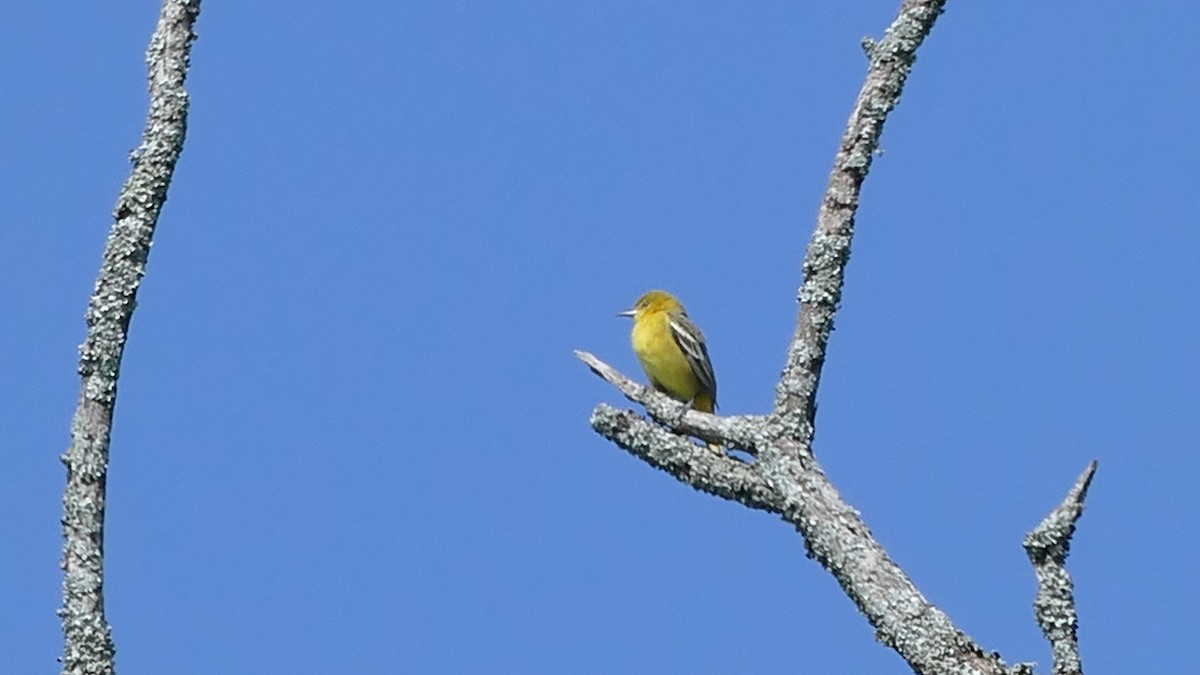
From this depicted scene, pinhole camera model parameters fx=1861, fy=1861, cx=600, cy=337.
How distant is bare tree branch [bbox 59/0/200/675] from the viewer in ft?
19.2

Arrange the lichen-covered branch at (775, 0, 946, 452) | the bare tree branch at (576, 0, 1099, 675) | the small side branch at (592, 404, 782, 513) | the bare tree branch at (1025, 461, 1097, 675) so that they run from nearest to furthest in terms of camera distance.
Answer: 1. the bare tree branch at (1025, 461, 1097, 675)
2. the bare tree branch at (576, 0, 1099, 675)
3. the small side branch at (592, 404, 782, 513)
4. the lichen-covered branch at (775, 0, 946, 452)

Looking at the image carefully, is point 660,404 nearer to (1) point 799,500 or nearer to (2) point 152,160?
(1) point 799,500

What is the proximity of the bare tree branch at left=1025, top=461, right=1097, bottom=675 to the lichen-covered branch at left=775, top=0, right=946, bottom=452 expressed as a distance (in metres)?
1.20

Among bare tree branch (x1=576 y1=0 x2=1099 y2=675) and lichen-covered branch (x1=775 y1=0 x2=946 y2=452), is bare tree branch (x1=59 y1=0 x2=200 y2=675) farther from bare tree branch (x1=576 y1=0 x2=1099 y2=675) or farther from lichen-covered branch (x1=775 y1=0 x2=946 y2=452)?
lichen-covered branch (x1=775 y1=0 x2=946 y2=452)

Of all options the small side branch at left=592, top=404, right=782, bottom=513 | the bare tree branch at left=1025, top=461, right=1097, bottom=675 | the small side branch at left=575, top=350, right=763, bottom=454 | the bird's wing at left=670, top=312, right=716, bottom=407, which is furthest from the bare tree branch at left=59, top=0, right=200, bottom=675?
the bird's wing at left=670, top=312, right=716, bottom=407

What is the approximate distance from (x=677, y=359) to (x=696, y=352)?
0.51 feet

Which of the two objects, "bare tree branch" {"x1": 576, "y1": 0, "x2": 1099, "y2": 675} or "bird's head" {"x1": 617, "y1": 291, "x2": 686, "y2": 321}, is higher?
"bird's head" {"x1": 617, "y1": 291, "x2": 686, "y2": 321}

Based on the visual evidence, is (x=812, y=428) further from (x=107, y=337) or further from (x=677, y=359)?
(x=677, y=359)

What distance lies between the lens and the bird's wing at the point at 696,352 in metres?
12.5

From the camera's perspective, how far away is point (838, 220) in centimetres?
720

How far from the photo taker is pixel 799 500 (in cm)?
674

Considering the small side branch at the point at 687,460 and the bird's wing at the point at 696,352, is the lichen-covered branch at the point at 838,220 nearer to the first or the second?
the small side branch at the point at 687,460

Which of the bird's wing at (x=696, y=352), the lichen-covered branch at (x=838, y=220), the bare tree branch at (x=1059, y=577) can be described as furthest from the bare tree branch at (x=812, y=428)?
the bird's wing at (x=696, y=352)

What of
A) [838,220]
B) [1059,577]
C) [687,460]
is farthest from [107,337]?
[1059,577]
